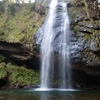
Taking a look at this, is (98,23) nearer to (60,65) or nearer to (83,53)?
(83,53)

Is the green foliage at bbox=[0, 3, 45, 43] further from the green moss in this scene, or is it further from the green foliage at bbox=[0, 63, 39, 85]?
the green moss

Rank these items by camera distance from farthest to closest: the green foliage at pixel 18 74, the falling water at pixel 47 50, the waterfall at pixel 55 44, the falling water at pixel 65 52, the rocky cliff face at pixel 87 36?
1. the green foliage at pixel 18 74
2. the falling water at pixel 47 50
3. the waterfall at pixel 55 44
4. the falling water at pixel 65 52
5. the rocky cliff face at pixel 87 36

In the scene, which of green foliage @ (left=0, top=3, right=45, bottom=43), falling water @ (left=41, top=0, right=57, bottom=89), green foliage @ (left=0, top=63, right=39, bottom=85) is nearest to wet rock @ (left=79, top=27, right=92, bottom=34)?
falling water @ (left=41, top=0, right=57, bottom=89)

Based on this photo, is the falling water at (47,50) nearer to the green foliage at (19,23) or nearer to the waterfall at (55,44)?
the waterfall at (55,44)

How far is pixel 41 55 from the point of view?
27.2m

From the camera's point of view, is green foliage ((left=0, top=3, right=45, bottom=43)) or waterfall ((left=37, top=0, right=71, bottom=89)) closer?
waterfall ((left=37, top=0, right=71, bottom=89))

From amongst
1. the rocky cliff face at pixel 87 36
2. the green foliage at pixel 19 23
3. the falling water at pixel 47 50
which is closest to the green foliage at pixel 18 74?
the falling water at pixel 47 50

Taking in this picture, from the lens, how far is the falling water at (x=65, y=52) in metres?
25.1

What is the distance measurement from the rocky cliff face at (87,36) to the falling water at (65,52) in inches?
24.5

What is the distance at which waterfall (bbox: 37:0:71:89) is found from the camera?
25.4 m

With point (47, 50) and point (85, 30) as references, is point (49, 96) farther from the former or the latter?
point (85, 30)

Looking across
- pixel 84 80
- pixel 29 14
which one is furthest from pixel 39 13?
pixel 84 80

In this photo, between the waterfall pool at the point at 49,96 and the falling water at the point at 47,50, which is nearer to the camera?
the waterfall pool at the point at 49,96

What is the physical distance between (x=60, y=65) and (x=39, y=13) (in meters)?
8.28
